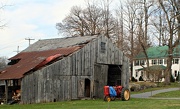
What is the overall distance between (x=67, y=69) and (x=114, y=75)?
888 centimetres

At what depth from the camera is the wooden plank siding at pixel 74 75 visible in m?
28.2

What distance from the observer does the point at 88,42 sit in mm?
33656

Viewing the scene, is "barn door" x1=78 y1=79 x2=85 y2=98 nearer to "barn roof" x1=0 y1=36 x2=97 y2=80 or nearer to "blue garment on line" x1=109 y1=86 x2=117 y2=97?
Result: "barn roof" x1=0 y1=36 x2=97 y2=80

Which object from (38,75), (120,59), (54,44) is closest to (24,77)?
(38,75)

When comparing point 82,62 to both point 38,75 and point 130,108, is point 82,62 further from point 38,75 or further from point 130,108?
point 130,108

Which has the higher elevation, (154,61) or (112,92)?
(154,61)

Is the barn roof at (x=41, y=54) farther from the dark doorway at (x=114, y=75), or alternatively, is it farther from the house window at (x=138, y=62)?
the house window at (x=138, y=62)

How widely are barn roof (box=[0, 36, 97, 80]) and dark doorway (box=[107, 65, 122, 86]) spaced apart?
204 inches

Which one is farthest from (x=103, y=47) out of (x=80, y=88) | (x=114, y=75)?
(x=80, y=88)

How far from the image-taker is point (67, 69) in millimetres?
31016

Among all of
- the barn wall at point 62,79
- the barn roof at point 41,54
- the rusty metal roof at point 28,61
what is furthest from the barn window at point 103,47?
the rusty metal roof at point 28,61

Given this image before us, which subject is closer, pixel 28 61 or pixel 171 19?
pixel 28 61

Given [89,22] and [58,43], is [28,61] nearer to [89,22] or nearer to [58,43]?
[58,43]

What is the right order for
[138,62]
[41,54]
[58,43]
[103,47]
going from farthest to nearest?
[138,62] → [58,43] → [103,47] → [41,54]
